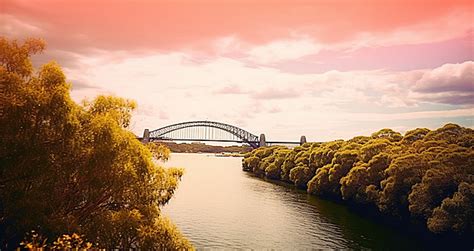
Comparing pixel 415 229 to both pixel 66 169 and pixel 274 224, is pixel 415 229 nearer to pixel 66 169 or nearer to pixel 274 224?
pixel 274 224

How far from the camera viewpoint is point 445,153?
144 ft

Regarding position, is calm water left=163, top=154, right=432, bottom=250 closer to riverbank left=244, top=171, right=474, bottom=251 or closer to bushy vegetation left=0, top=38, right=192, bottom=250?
riverbank left=244, top=171, right=474, bottom=251

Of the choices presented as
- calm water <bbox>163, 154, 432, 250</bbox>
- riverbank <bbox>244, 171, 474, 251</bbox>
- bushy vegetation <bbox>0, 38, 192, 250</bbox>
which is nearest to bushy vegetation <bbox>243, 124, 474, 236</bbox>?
riverbank <bbox>244, 171, 474, 251</bbox>

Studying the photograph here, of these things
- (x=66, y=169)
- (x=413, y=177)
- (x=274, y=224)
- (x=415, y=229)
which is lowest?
(x=415, y=229)

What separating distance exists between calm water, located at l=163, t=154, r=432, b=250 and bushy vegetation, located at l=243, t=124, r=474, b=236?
3181 millimetres

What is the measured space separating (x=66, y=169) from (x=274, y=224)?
29.4 meters

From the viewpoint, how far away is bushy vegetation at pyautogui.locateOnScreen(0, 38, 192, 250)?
1638cm

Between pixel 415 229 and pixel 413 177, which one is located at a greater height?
pixel 413 177

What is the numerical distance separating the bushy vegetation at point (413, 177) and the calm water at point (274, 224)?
318 centimetres

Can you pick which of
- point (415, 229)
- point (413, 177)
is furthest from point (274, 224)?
point (413, 177)

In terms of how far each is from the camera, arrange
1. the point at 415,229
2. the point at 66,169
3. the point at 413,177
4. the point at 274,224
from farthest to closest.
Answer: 1. the point at 413,177
2. the point at 274,224
3. the point at 415,229
4. the point at 66,169

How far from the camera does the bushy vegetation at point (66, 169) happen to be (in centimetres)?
1638

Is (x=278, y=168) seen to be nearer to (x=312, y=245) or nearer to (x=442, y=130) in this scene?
(x=442, y=130)

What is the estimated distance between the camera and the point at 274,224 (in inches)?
1687
